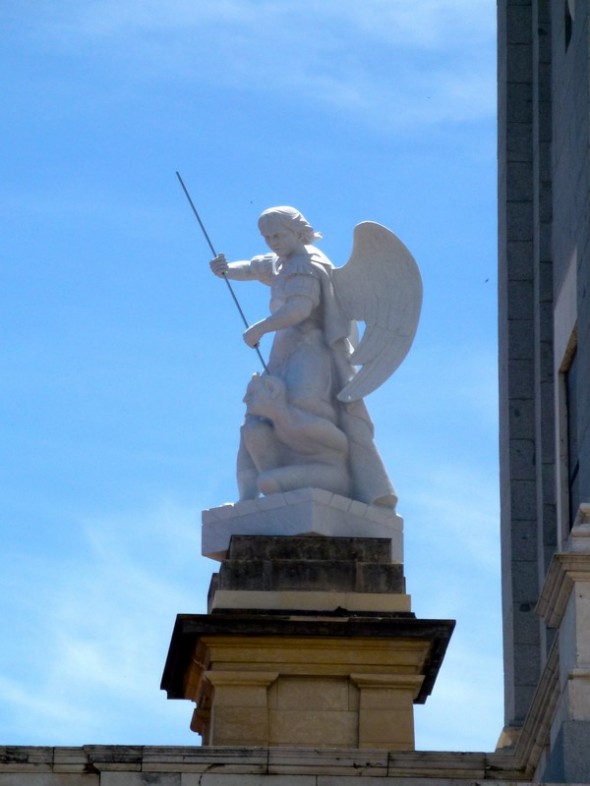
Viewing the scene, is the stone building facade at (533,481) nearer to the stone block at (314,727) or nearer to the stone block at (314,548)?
the stone block at (314,727)

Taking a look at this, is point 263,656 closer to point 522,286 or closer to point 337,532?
point 337,532

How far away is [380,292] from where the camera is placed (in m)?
29.8

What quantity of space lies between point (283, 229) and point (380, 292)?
1.23 metres

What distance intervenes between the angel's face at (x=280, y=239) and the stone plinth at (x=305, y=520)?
9.78 feet

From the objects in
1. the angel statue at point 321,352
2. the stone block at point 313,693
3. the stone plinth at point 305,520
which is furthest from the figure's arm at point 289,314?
the stone block at point 313,693

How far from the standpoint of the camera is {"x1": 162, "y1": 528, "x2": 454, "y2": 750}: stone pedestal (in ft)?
87.2

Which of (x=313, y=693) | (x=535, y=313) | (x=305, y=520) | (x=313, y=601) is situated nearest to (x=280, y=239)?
(x=305, y=520)

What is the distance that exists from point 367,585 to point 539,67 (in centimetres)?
780

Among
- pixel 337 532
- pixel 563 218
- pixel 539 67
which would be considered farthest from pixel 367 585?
pixel 539 67

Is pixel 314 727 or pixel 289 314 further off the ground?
pixel 289 314

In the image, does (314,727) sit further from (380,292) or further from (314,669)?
(380,292)

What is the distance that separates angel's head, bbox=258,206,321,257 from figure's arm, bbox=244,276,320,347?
0.52 meters

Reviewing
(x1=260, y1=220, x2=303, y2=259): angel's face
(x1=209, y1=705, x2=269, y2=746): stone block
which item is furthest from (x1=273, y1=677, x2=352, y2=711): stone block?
(x1=260, y1=220, x2=303, y2=259): angel's face

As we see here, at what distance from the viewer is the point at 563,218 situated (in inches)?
1190
